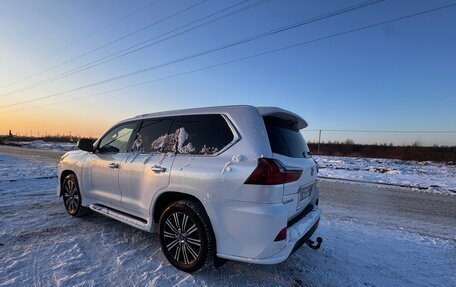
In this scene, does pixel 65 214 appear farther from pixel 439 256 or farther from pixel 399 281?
pixel 439 256

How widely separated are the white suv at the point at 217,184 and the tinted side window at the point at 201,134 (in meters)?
0.01

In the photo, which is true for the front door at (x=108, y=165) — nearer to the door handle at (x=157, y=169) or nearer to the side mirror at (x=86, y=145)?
the side mirror at (x=86, y=145)

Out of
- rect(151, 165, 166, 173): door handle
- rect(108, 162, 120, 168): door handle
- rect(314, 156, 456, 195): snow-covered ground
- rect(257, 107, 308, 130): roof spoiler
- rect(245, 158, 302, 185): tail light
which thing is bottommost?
rect(314, 156, 456, 195): snow-covered ground

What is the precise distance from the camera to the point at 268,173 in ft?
9.16

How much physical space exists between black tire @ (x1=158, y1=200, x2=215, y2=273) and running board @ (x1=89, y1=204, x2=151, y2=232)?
1.10 feet

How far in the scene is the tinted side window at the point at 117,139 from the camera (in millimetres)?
4500

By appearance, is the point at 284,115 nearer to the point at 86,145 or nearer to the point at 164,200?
the point at 164,200

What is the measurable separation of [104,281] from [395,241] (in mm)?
4384

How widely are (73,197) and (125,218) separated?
6.25 feet

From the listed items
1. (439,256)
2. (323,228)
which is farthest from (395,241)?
(323,228)

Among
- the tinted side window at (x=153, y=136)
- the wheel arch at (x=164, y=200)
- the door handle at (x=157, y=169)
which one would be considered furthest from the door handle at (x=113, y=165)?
the wheel arch at (x=164, y=200)

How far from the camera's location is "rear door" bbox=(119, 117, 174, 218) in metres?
3.62

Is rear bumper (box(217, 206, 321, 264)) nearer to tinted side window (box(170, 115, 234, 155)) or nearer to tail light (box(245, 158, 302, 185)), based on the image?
tail light (box(245, 158, 302, 185))

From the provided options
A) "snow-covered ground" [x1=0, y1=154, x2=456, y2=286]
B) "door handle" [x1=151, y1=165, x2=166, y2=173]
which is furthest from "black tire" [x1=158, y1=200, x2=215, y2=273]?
"door handle" [x1=151, y1=165, x2=166, y2=173]
